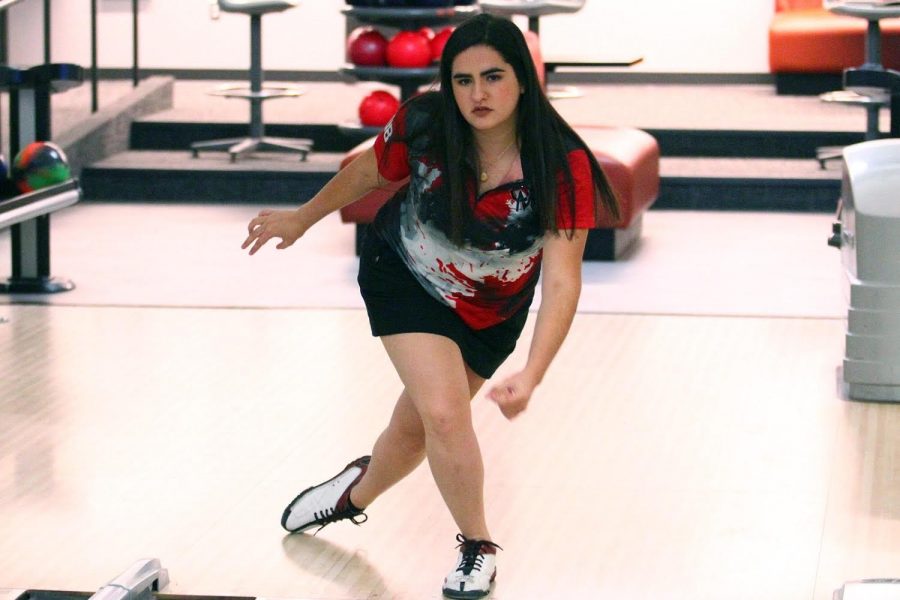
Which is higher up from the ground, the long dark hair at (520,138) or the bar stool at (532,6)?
the bar stool at (532,6)

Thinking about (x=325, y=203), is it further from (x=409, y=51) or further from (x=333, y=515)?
(x=409, y=51)

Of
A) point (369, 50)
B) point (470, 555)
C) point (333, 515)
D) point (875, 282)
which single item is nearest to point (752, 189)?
point (369, 50)

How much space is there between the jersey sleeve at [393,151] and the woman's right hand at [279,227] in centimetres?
23

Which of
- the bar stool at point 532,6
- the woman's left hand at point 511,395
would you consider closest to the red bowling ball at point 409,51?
the bar stool at point 532,6

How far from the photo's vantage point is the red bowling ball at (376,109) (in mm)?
8062

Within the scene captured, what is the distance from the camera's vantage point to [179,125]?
9.42 meters

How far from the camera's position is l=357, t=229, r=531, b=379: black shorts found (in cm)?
315

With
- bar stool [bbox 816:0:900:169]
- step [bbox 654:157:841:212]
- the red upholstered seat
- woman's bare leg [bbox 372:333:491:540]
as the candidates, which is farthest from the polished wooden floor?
the red upholstered seat

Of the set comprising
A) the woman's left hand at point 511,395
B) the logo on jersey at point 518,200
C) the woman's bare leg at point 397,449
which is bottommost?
the woman's bare leg at point 397,449

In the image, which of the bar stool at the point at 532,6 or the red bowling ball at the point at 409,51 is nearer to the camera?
the red bowling ball at the point at 409,51

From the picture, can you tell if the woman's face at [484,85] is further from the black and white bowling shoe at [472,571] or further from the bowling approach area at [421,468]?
the bowling approach area at [421,468]

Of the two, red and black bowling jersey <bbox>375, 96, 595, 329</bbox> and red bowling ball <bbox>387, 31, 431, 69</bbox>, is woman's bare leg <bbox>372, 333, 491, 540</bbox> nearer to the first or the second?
Result: red and black bowling jersey <bbox>375, 96, 595, 329</bbox>

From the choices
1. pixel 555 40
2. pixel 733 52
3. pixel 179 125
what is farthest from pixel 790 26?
pixel 179 125

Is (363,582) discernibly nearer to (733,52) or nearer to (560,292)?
(560,292)
